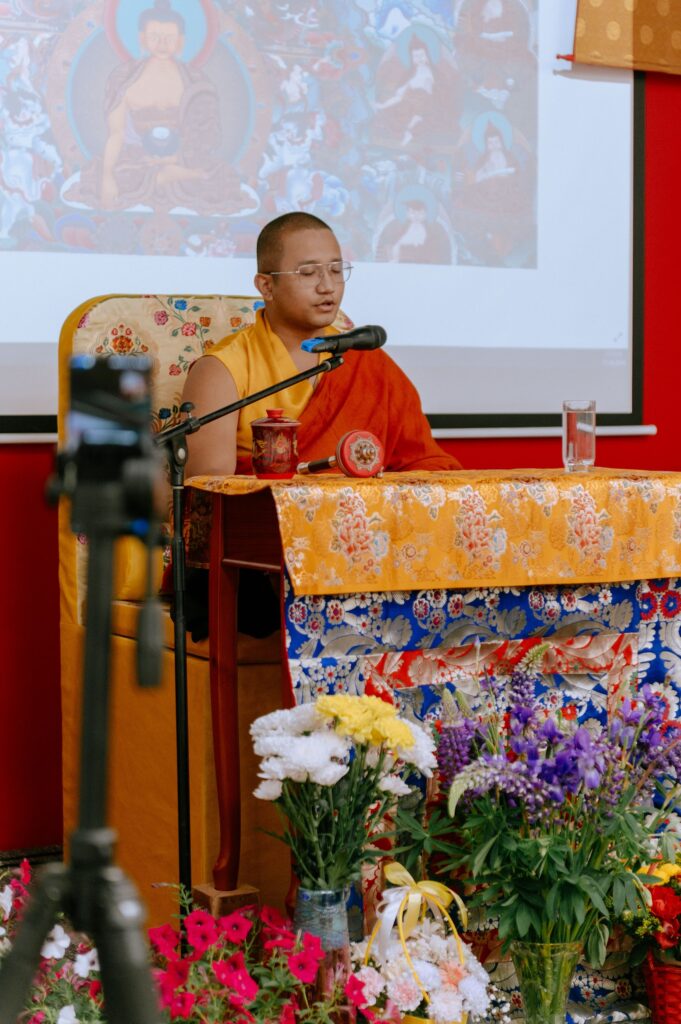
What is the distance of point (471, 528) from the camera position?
211 centimetres

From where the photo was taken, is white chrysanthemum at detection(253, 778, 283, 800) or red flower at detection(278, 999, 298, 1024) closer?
red flower at detection(278, 999, 298, 1024)

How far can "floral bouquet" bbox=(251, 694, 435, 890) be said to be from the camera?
1.79 metres

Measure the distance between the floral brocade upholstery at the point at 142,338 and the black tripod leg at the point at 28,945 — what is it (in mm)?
1983

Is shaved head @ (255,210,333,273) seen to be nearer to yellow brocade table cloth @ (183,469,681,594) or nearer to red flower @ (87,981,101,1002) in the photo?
yellow brocade table cloth @ (183,469,681,594)

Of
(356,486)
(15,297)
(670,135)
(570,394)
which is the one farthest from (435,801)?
(670,135)

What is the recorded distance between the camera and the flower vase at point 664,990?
6.88 ft

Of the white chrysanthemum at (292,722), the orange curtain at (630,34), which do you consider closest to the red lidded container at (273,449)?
the white chrysanthemum at (292,722)

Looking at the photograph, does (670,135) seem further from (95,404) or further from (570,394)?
(95,404)

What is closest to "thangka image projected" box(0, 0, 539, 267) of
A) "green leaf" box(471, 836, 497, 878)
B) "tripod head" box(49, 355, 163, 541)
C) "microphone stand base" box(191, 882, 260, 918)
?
"microphone stand base" box(191, 882, 260, 918)

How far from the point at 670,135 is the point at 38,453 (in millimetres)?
2068

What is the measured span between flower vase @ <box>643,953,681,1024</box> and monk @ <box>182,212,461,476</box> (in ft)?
3.29

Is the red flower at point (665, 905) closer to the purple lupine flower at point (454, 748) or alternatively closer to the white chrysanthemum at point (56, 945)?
the purple lupine flower at point (454, 748)

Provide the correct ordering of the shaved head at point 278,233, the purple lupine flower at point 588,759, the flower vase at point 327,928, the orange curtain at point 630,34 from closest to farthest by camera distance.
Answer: the flower vase at point 327,928, the purple lupine flower at point 588,759, the shaved head at point 278,233, the orange curtain at point 630,34

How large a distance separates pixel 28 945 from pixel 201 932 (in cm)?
110
